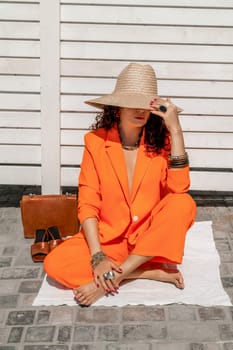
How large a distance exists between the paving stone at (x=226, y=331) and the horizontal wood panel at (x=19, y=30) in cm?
295

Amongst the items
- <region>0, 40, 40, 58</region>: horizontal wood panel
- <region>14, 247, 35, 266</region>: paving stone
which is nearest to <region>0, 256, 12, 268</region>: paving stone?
<region>14, 247, 35, 266</region>: paving stone

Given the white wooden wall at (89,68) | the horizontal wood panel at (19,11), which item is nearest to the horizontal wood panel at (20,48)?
the white wooden wall at (89,68)

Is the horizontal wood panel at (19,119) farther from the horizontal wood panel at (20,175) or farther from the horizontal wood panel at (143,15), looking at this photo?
the horizontal wood panel at (143,15)

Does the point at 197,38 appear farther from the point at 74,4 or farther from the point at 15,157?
the point at 15,157

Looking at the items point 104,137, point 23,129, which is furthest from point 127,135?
point 23,129

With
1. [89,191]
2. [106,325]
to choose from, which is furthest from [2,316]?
[89,191]

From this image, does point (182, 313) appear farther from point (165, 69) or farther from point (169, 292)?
point (165, 69)

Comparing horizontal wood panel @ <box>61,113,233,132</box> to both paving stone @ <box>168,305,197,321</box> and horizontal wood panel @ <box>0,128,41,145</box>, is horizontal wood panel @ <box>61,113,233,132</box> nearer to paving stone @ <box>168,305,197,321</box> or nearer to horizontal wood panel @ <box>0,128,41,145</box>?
horizontal wood panel @ <box>0,128,41,145</box>

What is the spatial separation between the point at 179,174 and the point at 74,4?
6.66ft

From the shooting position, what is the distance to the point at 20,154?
506 centimetres

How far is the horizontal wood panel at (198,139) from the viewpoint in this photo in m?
5.00

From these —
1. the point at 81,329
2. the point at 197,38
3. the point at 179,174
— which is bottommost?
the point at 81,329

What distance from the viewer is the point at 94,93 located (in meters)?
4.88

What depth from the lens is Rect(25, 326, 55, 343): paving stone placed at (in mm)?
3119
